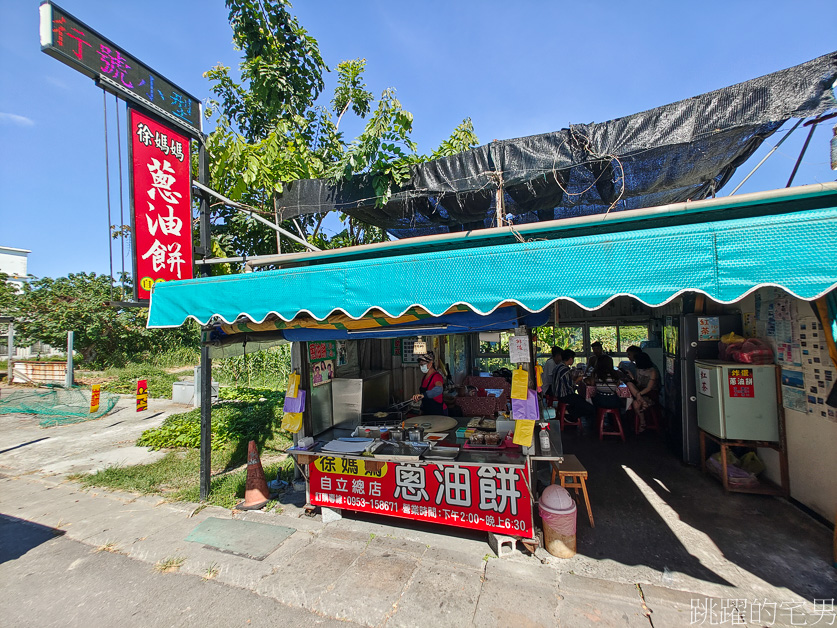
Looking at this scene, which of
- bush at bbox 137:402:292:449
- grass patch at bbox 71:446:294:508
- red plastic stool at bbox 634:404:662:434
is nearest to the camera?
grass patch at bbox 71:446:294:508

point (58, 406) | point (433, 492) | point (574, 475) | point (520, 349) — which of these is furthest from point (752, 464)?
point (58, 406)

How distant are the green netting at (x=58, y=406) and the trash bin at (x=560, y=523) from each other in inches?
494

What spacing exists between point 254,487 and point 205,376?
1.64 meters

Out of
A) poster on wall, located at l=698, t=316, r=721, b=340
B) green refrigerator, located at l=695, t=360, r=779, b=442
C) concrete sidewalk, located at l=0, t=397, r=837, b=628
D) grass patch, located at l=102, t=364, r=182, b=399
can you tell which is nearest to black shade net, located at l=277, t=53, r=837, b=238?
poster on wall, located at l=698, t=316, r=721, b=340

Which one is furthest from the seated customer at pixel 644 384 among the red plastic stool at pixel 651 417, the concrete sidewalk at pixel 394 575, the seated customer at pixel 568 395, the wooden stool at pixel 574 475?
the concrete sidewalk at pixel 394 575

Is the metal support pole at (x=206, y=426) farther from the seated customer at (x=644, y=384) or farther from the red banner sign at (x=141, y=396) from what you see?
the seated customer at (x=644, y=384)

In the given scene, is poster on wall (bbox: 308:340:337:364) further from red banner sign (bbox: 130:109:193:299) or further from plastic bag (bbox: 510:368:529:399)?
plastic bag (bbox: 510:368:529:399)

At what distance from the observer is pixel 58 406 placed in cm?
1138

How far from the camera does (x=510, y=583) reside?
333 centimetres

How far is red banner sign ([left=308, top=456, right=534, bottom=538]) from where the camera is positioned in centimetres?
378

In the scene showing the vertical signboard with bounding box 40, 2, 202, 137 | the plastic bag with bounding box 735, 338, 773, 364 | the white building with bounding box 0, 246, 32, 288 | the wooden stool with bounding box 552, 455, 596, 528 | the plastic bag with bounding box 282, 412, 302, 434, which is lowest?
the wooden stool with bounding box 552, 455, 596, 528

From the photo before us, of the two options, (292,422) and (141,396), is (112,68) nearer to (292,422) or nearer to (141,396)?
(292,422)

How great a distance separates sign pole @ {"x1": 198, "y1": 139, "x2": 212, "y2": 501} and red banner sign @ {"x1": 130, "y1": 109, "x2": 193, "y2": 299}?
0.76ft

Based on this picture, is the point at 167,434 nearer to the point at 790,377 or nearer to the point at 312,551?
the point at 312,551
